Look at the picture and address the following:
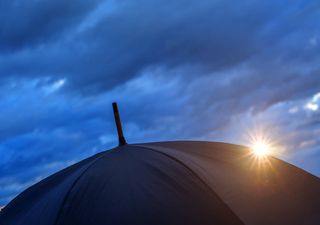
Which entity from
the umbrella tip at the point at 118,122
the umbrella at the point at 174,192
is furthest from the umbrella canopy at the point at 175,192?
the umbrella tip at the point at 118,122

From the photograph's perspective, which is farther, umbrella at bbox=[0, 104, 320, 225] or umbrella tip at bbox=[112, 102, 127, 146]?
umbrella tip at bbox=[112, 102, 127, 146]

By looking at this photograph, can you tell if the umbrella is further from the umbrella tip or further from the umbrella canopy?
the umbrella tip

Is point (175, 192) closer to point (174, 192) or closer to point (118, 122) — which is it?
point (174, 192)

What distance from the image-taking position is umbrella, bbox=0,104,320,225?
4070 millimetres

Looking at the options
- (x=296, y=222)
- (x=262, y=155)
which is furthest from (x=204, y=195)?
(x=262, y=155)

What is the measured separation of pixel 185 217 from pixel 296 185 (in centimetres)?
147

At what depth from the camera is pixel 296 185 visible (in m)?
4.81

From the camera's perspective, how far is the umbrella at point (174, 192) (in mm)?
4070

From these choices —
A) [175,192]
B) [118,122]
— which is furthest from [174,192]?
[118,122]

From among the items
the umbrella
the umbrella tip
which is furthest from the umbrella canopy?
the umbrella tip

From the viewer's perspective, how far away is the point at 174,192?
4211 millimetres

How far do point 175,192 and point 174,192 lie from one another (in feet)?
0.03

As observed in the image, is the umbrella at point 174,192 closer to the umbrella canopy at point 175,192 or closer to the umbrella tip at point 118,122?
the umbrella canopy at point 175,192

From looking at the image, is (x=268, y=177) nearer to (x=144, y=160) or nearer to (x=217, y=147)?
(x=217, y=147)
